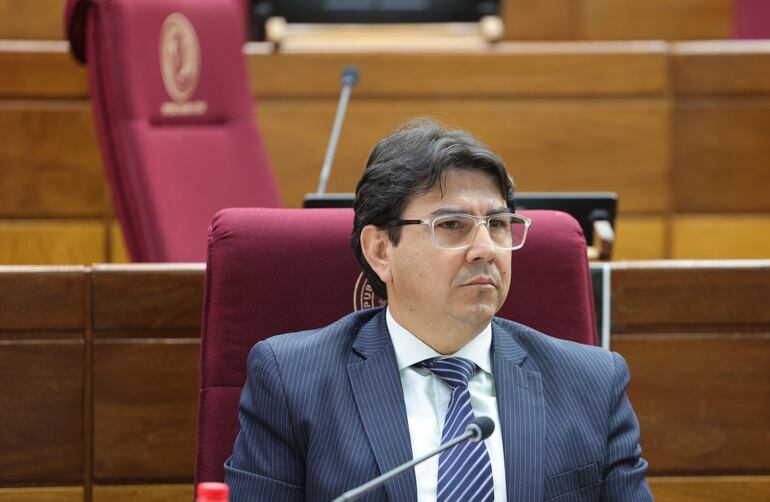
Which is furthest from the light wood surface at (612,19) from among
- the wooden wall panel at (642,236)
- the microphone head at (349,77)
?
the microphone head at (349,77)

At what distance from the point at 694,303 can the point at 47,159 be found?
145cm

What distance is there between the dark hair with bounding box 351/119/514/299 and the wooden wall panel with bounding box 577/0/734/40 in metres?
1.76

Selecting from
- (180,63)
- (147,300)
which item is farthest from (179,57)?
(147,300)

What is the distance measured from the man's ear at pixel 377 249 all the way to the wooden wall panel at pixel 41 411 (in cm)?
41

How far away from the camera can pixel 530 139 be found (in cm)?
240

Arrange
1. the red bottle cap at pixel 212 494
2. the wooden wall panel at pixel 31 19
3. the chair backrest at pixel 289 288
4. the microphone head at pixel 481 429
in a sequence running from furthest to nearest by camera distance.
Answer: the wooden wall panel at pixel 31 19, the chair backrest at pixel 289 288, the microphone head at pixel 481 429, the red bottle cap at pixel 212 494

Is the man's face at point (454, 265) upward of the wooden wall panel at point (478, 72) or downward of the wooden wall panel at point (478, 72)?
downward

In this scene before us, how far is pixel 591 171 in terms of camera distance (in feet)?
7.92

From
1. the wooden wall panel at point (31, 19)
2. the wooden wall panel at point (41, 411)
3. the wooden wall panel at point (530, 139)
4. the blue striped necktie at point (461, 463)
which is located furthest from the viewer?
the wooden wall panel at point (31, 19)

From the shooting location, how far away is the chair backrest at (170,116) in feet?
5.62

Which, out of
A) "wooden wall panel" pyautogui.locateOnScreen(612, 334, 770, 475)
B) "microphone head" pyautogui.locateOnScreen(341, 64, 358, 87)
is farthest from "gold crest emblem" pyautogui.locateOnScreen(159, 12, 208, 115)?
"wooden wall panel" pyautogui.locateOnScreen(612, 334, 770, 475)

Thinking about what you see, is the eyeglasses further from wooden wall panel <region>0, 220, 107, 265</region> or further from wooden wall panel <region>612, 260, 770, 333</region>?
wooden wall panel <region>0, 220, 107, 265</region>

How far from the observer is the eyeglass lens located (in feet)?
3.20

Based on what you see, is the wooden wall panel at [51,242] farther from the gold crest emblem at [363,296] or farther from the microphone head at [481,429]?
the microphone head at [481,429]
